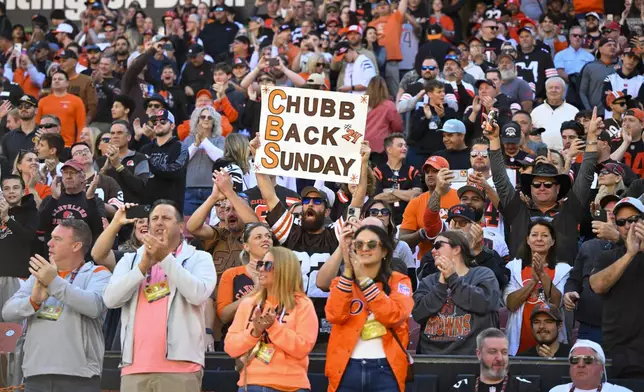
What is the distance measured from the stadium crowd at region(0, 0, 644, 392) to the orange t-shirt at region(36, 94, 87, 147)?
1.2 inches

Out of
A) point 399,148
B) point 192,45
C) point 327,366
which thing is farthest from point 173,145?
point 192,45

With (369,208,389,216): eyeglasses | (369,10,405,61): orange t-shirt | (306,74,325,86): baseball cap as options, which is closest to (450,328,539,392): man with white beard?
(369,208,389,216): eyeglasses

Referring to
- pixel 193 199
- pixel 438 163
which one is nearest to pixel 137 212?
pixel 438 163

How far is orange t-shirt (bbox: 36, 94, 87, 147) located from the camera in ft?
55.7

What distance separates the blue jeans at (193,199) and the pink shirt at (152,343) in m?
5.55

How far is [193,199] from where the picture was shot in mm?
14242

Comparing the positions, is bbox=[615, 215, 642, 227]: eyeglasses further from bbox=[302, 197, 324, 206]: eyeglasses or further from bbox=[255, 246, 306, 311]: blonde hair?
bbox=[255, 246, 306, 311]: blonde hair

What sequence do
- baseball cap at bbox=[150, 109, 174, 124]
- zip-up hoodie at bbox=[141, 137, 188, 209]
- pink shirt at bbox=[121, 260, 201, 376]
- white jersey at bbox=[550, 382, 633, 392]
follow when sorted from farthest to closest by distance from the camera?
baseball cap at bbox=[150, 109, 174, 124] → zip-up hoodie at bbox=[141, 137, 188, 209] → white jersey at bbox=[550, 382, 633, 392] → pink shirt at bbox=[121, 260, 201, 376]

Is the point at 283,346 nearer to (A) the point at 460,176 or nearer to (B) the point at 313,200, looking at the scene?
(B) the point at 313,200

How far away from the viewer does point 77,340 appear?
8914mm

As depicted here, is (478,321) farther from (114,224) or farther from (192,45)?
(192,45)

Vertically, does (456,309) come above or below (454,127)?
below

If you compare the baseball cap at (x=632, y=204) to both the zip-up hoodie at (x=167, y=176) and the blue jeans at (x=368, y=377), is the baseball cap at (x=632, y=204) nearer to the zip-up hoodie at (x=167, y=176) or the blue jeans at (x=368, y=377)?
the blue jeans at (x=368, y=377)

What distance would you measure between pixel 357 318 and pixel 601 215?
12.0 ft
